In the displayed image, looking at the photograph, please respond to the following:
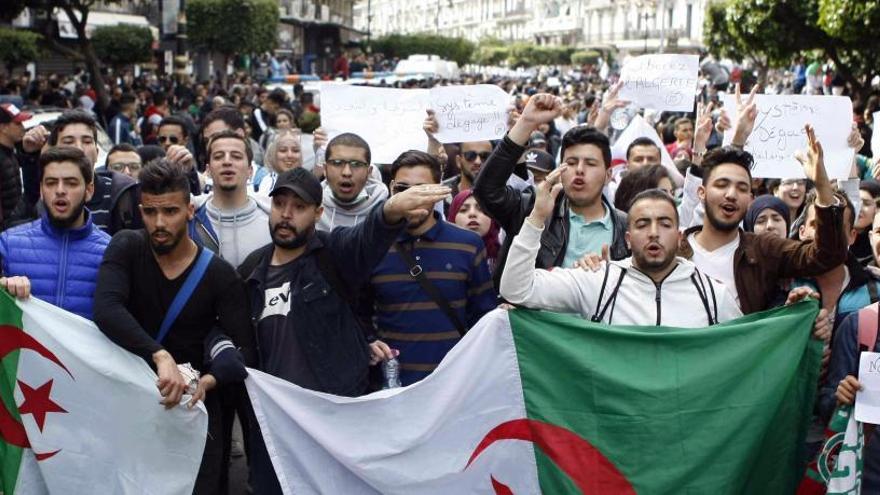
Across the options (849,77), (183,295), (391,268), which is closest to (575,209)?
(391,268)

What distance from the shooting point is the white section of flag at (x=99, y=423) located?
4434mm

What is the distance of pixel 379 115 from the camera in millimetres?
7309

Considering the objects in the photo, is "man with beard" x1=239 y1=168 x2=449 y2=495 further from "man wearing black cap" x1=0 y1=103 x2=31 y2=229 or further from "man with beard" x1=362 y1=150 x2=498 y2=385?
"man wearing black cap" x1=0 y1=103 x2=31 y2=229

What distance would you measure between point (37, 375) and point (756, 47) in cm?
1632

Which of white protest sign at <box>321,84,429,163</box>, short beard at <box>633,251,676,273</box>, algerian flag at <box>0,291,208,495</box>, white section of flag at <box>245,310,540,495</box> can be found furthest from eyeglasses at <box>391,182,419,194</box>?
white protest sign at <box>321,84,429,163</box>

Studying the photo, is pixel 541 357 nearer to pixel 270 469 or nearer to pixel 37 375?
pixel 270 469

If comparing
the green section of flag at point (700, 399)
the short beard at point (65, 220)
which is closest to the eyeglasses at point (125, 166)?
the short beard at point (65, 220)

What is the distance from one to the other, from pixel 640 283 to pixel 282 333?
4.60ft

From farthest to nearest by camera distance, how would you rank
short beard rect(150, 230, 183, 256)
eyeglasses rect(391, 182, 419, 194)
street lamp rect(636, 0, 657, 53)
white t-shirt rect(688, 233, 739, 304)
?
street lamp rect(636, 0, 657, 53)
eyeglasses rect(391, 182, 419, 194)
white t-shirt rect(688, 233, 739, 304)
short beard rect(150, 230, 183, 256)

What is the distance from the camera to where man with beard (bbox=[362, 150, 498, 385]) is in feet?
15.5

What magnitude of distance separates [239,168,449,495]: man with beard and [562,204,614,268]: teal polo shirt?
789mm

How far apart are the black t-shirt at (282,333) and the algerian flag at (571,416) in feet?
0.23

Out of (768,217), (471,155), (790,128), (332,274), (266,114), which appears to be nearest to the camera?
(332,274)

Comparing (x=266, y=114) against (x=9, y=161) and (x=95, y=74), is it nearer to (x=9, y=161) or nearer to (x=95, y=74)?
(x=9, y=161)
